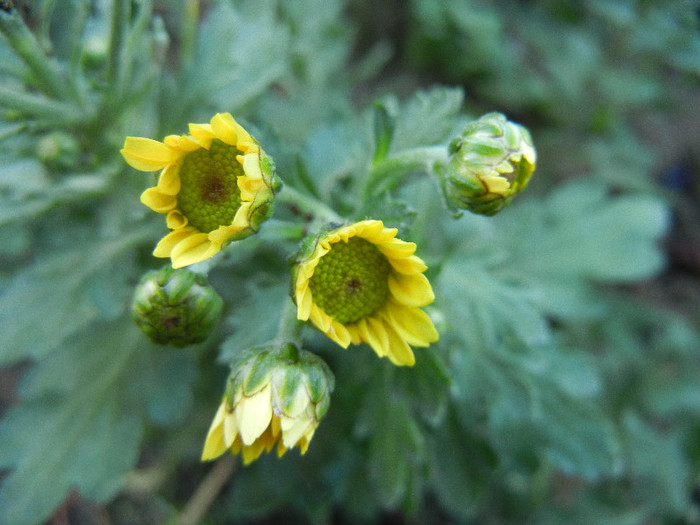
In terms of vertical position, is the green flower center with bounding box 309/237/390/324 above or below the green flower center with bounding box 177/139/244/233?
below

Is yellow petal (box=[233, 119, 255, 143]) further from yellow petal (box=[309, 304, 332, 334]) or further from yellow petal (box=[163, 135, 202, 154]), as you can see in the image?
yellow petal (box=[309, 304, 332, 334])

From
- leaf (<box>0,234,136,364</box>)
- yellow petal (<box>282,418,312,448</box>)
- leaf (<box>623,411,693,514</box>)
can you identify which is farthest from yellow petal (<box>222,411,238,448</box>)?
leaf (<box>623,411,693,514</box>)

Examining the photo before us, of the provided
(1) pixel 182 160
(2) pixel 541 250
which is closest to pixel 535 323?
Answer: (2) pixel 541 250

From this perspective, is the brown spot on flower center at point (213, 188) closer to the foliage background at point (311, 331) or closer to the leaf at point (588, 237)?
the foliage background at point (311, 331)

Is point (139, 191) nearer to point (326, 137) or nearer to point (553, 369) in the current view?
point (326, 137)

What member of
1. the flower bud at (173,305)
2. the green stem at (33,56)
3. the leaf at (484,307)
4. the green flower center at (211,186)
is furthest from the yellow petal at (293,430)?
the green stem at (33,56)

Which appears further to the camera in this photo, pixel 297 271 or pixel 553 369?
pixel 553 369
